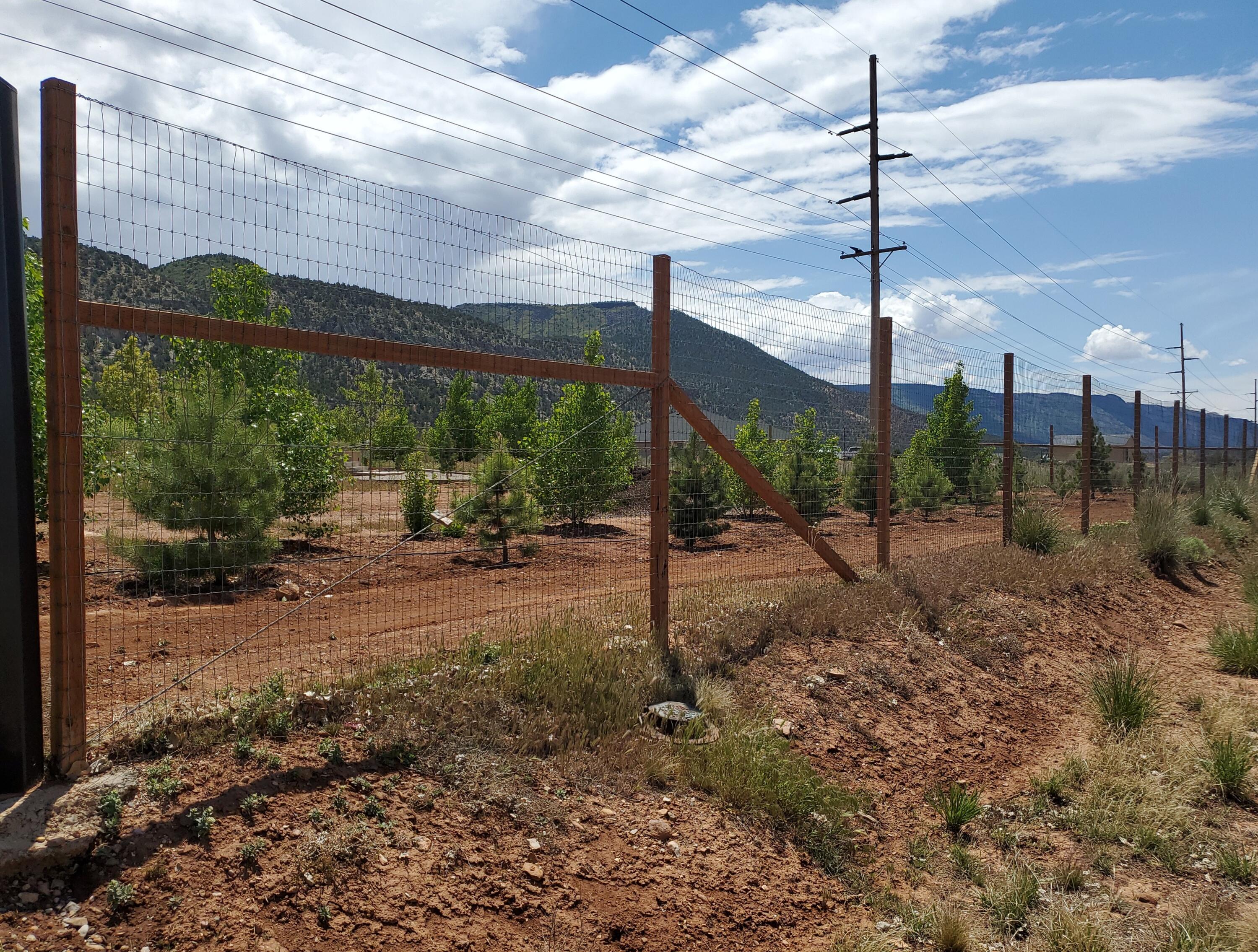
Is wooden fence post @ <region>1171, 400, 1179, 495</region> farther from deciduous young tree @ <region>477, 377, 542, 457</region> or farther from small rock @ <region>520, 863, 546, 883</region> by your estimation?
small rock @ <region>520, 863, 546, 883</region>

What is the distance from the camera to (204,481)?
9234 mm

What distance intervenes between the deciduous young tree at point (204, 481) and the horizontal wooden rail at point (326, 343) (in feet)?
15.3

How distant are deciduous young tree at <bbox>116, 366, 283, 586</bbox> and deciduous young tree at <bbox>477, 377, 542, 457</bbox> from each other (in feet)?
22.3

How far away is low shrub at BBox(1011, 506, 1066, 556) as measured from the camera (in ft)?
40.0

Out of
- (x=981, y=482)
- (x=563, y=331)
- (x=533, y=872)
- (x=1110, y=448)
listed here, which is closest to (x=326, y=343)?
(x=563, y=331)

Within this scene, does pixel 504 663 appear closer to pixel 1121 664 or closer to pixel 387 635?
pixel 387 635

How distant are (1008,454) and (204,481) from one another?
10.5 metres

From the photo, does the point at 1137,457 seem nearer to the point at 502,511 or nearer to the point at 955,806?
the point at 502,511

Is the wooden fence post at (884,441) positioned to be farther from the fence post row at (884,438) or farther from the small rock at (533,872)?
the small rock at (533,872)

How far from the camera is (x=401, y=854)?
370 cm

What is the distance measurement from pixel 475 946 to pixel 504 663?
201 centimetres

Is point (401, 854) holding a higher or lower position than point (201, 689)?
lower

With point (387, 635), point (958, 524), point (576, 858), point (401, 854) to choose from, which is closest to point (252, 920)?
point (401, 854)

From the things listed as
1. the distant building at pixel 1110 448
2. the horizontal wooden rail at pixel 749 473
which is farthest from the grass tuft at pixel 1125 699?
the distant building at pixel 1110 448
